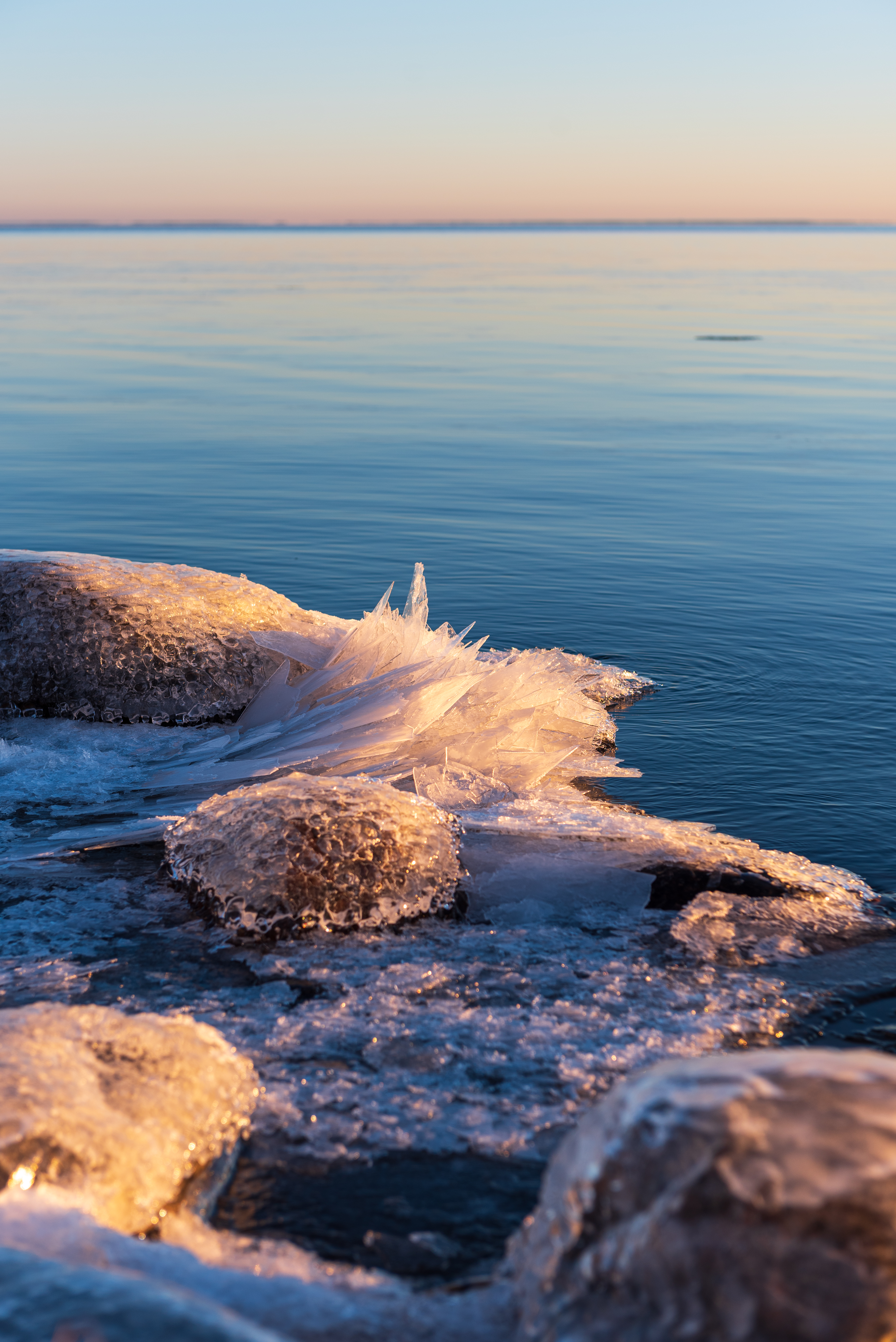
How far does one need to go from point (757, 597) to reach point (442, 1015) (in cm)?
814

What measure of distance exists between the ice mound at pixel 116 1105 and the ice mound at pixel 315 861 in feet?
3.46

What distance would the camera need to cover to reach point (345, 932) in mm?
5613

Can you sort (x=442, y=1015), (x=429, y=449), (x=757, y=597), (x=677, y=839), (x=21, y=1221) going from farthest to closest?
1. (x=429, y=449)
2. (x=757, y=597)
3. (x=677, y=839)
4. (x=442, y=1015)
5. (x=21, y=1221)

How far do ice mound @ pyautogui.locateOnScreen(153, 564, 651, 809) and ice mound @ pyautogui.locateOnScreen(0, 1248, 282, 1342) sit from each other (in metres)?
4.39

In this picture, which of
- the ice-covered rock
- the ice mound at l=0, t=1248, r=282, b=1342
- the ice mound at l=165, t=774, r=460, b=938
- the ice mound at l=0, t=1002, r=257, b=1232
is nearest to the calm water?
the ice-covered rock

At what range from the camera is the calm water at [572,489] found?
8695mm

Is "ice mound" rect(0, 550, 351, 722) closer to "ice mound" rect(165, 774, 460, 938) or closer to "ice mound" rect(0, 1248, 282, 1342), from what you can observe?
"ice mound" rect(165, 774, 460, 938)

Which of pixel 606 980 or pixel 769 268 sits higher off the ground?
pixel 769 268

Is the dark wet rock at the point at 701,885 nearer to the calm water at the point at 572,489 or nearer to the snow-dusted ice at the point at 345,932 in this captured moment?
the snow-dusted ice at the point at 345,932

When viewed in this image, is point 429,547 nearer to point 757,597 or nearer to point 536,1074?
point 757,597

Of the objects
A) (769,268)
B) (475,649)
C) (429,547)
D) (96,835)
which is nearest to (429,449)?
(429,547)

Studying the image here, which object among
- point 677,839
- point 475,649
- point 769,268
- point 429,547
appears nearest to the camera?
point 677,839

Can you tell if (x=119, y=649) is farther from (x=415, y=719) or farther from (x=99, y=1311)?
(x=99, y=1311)

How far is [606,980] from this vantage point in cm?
522
